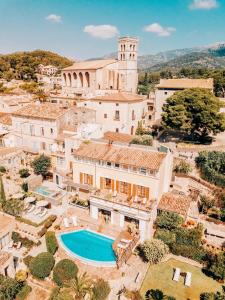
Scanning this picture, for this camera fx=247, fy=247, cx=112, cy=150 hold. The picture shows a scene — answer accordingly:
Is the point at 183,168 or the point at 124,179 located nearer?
the point at 124,179

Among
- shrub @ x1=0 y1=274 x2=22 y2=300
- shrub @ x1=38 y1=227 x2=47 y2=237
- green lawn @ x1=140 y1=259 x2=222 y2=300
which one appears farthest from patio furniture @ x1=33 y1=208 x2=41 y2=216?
green lawn @ x1=140 y1=259 x2=222 y2=300

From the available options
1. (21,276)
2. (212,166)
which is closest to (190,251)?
(212,166)

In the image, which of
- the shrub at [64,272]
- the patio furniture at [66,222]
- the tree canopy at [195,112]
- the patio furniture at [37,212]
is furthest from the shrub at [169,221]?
the tree canopy at [195,112]

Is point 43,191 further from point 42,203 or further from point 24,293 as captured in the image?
point 24,293

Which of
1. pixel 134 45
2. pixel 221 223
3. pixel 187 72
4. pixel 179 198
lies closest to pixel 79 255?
pixel 179 198

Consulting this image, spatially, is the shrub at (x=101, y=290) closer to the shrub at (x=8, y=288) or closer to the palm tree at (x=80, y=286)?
the palm tree at (x=80, y=286)

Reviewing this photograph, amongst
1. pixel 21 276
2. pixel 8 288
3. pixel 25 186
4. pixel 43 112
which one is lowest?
pixel 21 276

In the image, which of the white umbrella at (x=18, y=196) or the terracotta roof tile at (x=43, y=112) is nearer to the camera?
the white umbrella at (x=18, y=196)

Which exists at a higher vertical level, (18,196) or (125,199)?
(125,199)
